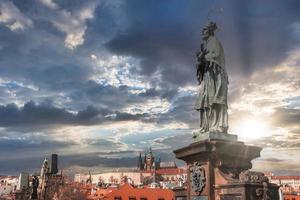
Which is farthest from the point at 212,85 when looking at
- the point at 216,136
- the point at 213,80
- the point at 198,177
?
the point at 198,177

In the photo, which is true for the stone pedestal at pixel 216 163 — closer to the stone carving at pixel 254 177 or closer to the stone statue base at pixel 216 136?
the stone statue base at pixel 216 136

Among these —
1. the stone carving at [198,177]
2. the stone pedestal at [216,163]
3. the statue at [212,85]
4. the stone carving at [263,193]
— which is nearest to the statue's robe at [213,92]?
the statue at [212,85]

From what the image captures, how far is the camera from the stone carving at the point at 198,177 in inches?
420

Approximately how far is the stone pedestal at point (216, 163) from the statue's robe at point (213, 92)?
0.55 metres

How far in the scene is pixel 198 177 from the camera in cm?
1082

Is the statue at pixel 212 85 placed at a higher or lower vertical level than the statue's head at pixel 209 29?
lower

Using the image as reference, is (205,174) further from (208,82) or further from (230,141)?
(208,82)

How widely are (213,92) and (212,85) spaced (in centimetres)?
19

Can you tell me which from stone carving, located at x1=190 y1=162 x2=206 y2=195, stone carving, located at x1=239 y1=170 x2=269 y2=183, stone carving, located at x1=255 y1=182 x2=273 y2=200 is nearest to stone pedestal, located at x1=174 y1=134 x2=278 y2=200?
stone carving, located at x1=190 y1=162 x2=206 y2=195

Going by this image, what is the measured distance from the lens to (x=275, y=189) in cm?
943

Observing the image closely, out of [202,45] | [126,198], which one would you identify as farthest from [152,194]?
[202,45]

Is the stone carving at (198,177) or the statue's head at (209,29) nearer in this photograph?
the stone carving at (198,177)

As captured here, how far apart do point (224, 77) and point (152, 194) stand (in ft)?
248

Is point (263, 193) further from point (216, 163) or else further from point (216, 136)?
point (216, 136)
